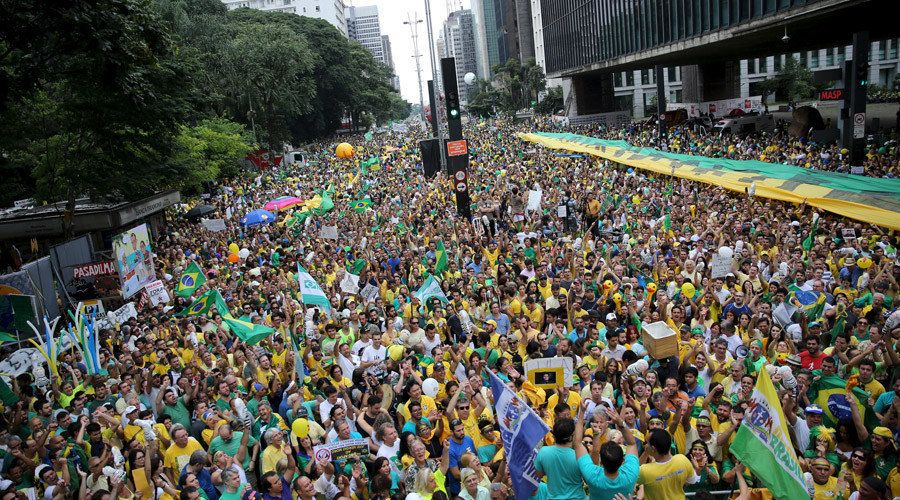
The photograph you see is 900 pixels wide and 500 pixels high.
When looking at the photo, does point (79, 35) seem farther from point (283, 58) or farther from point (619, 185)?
point (283, 58)

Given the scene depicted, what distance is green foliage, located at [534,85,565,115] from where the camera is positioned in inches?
3201

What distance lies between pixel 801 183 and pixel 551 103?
68.6 meters

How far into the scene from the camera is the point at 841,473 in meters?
5.36

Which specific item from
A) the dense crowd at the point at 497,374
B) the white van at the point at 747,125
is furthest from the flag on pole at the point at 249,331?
the white van at the point at 747,125

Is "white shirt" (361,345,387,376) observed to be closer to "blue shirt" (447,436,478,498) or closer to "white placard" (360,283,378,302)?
"blue shirt" (447,436,478,498)

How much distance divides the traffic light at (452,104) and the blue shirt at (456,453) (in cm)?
1486

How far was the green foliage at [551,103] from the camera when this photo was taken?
81312 mm

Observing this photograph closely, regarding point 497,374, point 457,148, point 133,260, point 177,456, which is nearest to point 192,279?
point 133,260

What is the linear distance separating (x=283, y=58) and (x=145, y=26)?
3905 centimetres

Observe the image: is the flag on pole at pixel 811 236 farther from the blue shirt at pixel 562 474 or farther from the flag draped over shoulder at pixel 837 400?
the blue shirt at pixel 562 474

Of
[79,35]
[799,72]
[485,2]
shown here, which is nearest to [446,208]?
[79,35]

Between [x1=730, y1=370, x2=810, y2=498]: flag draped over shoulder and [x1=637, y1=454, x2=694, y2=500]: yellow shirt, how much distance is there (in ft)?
1.86

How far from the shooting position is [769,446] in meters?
5.07

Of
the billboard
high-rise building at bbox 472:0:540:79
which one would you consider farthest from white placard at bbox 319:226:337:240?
high-rise building at bbox 472:0:540:79
